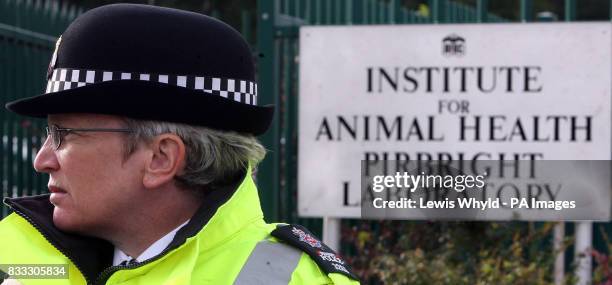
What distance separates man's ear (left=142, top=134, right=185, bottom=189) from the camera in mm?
A: 2246

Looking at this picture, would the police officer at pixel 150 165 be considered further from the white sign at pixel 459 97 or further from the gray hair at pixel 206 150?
the white sign at pixel 459 97

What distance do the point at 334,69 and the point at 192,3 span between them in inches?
692

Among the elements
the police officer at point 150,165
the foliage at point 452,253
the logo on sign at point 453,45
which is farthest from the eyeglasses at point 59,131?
the logo on sign at point 453,45

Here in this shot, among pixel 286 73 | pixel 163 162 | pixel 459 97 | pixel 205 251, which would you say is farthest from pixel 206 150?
pixel 286 73

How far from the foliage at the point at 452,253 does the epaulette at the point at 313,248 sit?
9.29 feet

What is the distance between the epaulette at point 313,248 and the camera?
2205mm

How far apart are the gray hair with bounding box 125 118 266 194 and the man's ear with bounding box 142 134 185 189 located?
0.05ft

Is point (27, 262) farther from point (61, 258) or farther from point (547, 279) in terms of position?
point (547, 279)

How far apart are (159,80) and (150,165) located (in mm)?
183

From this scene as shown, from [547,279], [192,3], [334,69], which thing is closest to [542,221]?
[547,279]

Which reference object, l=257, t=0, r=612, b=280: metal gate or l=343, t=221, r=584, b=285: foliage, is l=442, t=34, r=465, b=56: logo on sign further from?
l=343, t=221, r=584, b=285: foliage

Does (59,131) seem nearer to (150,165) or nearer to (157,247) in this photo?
(150,165)

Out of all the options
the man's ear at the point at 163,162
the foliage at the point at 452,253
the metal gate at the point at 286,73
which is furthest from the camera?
the metal gate at the point at 286,73

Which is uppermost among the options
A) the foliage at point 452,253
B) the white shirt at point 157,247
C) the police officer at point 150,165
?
the police officer at point 150,165
